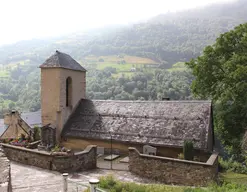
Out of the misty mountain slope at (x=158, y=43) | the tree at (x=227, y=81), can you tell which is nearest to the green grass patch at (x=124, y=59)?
the misty mountain slope at (x=158, y=43)

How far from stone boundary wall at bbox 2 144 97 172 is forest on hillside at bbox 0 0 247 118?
1663 inches

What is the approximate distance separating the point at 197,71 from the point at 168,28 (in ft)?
528

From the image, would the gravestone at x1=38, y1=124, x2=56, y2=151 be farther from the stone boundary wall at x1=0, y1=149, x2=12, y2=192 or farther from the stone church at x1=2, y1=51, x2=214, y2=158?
the stone boundary wall at x1=0, y1=149, x2=12, y2=192

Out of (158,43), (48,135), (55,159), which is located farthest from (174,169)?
(158,43)

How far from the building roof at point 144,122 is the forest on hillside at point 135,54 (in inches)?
1406

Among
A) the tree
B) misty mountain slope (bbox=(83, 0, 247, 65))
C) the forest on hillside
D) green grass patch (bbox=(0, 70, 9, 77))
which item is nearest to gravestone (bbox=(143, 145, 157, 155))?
the tree

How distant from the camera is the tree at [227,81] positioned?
20141mm

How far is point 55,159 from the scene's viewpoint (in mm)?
13984

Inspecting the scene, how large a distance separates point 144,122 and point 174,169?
19.5 feet

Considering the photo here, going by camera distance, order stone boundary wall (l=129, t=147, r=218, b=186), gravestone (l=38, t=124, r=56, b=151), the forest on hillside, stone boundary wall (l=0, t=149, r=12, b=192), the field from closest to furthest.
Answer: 1. stone boundary wall (l=0, t=149, r=12, b=192)
2. stone boundary wall (l=129, t=147, r=218, b=186)
3. gravestone (l=38, t=124, r=56, b=151)
4. the forest on hillside
5. the field

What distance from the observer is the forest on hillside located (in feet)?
228

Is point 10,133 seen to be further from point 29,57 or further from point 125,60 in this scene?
point 29,57

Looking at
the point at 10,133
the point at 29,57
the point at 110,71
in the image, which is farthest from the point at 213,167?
the point at 29,57

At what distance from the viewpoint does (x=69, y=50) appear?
164125mm
